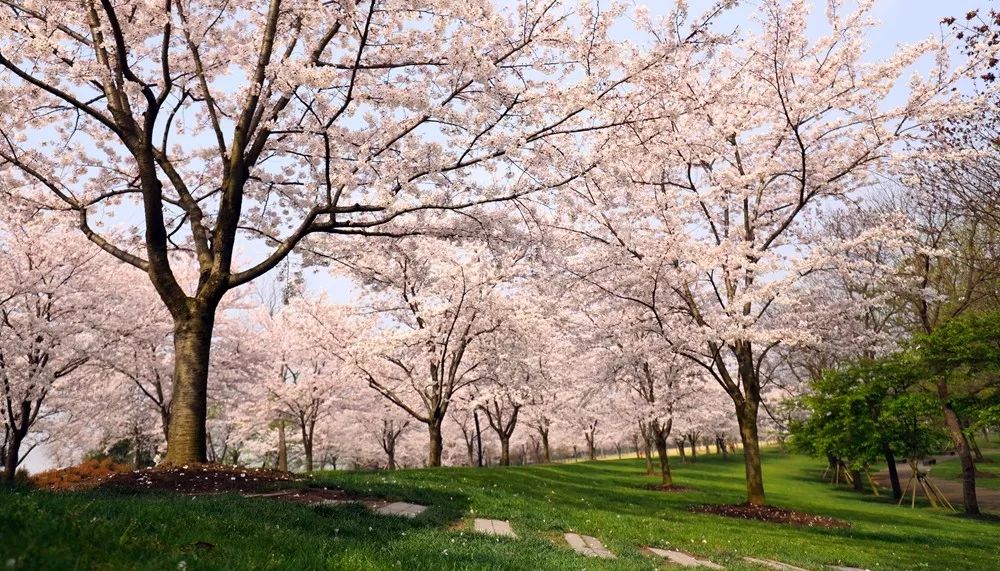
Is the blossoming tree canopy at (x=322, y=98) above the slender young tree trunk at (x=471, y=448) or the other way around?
above

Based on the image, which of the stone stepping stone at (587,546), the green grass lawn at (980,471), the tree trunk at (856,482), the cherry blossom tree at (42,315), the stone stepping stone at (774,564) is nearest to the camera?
the stone stepping stone at (587,546)

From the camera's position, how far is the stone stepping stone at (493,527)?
768 cm

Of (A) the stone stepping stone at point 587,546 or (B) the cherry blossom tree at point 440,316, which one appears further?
(B) the cherry blossom tree at point 440,316

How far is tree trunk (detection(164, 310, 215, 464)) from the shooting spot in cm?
1011

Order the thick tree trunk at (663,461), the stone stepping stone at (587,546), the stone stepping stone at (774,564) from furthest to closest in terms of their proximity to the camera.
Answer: the thick tree trunk at (663,461), the stone stepping stone at (774,564), the stone stepping stone at (587,546)

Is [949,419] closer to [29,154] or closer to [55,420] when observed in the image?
[29,154]

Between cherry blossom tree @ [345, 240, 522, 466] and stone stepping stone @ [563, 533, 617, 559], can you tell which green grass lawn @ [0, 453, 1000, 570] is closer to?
stone stepping stone @ [563, 533, 617, 559]

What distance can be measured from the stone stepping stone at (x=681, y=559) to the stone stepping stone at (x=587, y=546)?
804 millimetres

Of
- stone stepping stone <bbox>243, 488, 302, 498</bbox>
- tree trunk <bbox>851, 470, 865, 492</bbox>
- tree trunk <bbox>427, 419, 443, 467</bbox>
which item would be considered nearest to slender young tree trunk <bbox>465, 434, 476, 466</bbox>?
tree trunk <bbox>427, 419, 443, 467</bbox>

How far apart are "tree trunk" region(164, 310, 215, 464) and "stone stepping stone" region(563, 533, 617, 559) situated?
6.59m

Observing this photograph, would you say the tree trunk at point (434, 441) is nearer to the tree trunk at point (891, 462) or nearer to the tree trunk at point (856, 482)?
the tree trunk at point (891, 462)

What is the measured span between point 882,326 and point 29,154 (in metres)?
34.1

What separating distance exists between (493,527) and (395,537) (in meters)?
2.64

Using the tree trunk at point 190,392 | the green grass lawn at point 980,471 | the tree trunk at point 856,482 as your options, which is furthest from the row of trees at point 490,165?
the green grass lawn at point 980,471
